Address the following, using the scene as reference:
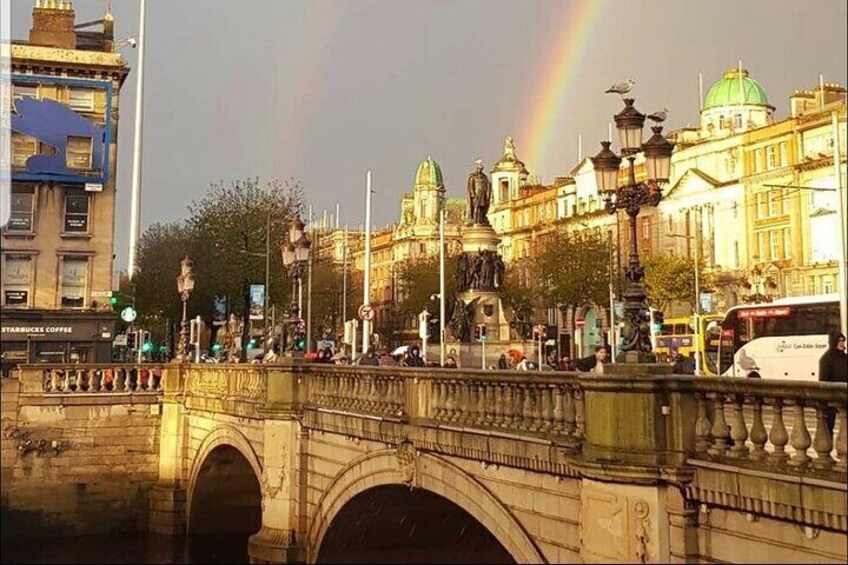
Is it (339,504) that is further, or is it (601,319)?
(601,319)

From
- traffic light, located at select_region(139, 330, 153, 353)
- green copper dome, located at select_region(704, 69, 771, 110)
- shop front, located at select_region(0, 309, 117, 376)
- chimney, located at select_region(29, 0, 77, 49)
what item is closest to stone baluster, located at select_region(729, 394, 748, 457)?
shop front, located at select_region(0, 309, 117, 376)

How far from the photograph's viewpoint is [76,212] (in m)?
47.3

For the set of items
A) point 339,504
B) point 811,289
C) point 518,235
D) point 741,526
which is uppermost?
point 518,235

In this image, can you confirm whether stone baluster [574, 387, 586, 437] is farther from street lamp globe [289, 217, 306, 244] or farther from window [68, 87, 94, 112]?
window [68, 87, 94, 112]

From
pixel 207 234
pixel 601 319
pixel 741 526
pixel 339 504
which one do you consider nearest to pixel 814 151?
pixel 601 319

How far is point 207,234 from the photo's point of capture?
2079 inches

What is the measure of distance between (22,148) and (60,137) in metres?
1.84

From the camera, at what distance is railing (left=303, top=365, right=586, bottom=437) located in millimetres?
11953

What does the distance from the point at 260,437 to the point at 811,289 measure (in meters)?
47.2

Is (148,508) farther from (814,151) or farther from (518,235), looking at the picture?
(518,235)

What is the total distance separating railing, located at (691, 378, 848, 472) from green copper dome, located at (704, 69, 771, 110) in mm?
73418

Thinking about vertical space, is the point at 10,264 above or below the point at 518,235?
below

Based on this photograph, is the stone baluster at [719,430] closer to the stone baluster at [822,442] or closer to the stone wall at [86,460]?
the stone baluster at [822,442]

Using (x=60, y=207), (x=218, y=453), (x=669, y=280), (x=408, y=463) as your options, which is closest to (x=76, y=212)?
(x=60, y=207)
